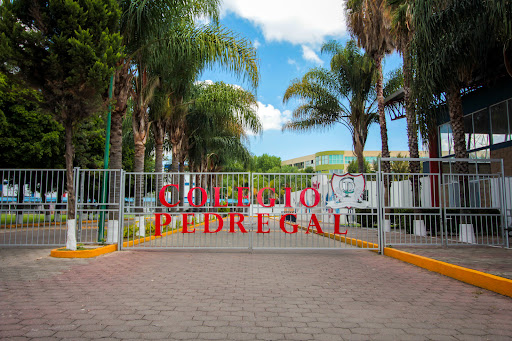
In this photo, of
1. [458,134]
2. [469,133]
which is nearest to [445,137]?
[469,133]

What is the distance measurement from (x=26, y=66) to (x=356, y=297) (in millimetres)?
8969

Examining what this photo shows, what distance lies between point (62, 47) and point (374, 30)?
1447 centimetres

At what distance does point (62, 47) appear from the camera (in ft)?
29.3

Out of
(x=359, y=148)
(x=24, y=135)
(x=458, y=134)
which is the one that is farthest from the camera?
(x=359, y=148)

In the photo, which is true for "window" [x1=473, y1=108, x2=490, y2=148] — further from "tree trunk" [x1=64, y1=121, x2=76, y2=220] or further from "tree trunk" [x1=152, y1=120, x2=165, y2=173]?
"tree trunk" [x1=64, y1=121, x2=76, y2=220]

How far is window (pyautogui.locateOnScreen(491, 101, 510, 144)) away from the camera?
51.4ft

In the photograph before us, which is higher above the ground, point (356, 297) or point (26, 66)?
point (26, 66)

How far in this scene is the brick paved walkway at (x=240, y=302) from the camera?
4.07 m

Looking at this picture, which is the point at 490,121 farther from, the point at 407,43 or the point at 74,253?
the point at 74,253

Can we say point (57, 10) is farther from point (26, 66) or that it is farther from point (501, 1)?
point (501, 1)

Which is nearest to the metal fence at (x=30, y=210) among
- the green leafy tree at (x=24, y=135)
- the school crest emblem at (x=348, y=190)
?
the green leafy tree at (x=24, y=135)

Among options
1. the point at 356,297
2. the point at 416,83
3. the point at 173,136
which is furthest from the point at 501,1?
the point at 173,136

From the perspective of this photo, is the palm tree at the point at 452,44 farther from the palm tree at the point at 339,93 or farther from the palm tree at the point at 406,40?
the palm tree at the point at 339,93

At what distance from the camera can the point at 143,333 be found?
397 centimetres
